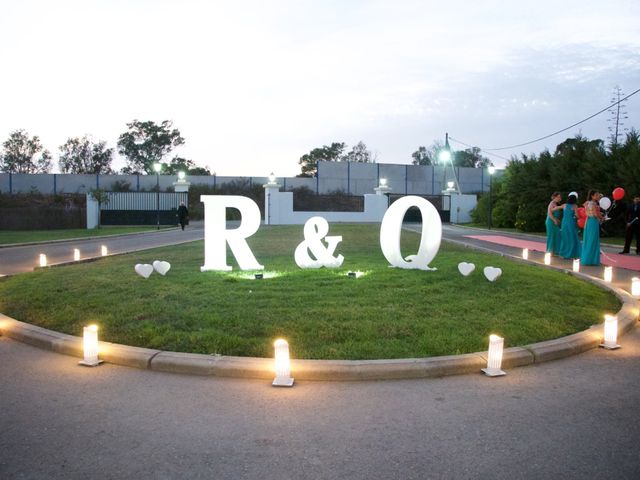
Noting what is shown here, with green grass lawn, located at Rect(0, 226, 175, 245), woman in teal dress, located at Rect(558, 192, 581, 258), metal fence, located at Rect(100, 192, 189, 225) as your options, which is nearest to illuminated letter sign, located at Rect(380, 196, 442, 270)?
woman in teal dress, located at Rect(558, 192, 581, 258)

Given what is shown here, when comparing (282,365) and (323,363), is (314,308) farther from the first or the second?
(282,365)

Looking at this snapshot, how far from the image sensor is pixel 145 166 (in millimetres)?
68312

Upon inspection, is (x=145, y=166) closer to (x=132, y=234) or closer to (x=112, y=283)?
(x=132, y=234)

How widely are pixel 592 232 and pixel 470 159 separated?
263 ft

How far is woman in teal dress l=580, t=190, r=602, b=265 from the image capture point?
14.0 metres

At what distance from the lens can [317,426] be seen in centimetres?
419

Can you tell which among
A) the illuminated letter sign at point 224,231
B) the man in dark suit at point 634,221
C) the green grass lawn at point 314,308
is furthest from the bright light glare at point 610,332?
the man in dark suit at point 634,221

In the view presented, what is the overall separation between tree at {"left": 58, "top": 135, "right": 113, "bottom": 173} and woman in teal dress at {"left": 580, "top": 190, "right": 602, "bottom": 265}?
61974 mm

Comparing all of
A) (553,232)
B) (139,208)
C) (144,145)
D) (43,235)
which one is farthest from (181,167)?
(553,232)

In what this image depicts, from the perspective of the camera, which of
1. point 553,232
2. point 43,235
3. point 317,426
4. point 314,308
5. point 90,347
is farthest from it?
point 43,235

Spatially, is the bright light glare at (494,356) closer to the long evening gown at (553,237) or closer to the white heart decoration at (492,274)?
the white heart decoration at (492,274)

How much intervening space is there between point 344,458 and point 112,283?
7.03m

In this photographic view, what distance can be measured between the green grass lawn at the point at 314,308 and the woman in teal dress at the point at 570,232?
5.26 m

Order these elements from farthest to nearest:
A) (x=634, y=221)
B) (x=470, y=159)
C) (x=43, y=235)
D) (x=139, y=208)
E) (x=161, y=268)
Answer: (x=470, y=159) < (x=139, y=208) < (x=43, y=235) < (x=634, y=221) < (x=161, y=268)
